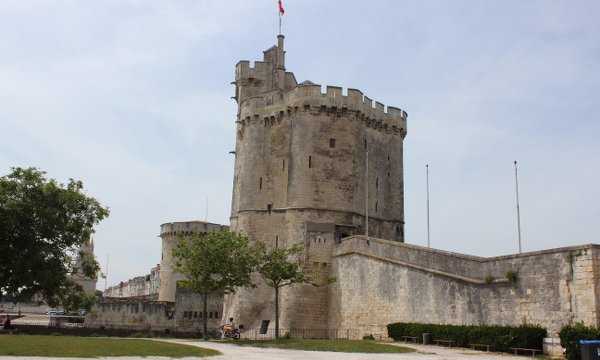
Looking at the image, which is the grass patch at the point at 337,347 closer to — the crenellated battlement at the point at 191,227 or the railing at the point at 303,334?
the railing at the point at 303,334

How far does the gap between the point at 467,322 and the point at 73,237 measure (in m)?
20.8

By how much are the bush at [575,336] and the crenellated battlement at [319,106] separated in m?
24.4

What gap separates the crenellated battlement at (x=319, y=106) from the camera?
4175 cm

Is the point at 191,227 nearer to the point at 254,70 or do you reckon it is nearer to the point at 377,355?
the point at 254,70

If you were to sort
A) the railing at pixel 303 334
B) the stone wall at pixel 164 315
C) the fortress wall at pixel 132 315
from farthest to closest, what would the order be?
the fortress wall at pixel 132 315 < the stone wall at pixel 164 315 < the railing at pixel 303 334

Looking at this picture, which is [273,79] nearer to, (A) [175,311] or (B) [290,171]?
(B) [290,171]

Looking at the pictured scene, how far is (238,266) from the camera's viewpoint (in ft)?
111

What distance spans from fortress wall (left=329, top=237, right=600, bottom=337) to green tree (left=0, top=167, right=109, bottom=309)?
14631 millimetres

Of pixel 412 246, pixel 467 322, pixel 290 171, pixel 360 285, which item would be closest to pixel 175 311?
pixel 290 171

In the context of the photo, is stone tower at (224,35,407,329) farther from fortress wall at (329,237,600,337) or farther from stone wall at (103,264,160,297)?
stone wall at (103,264,160,297)

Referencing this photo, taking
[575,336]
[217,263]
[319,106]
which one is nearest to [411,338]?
[575,336]

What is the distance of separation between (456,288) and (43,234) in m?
21.0

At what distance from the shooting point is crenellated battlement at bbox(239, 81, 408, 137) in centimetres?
4175

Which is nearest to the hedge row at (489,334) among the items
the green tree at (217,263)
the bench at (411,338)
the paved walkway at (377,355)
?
the bench at (411,338)
